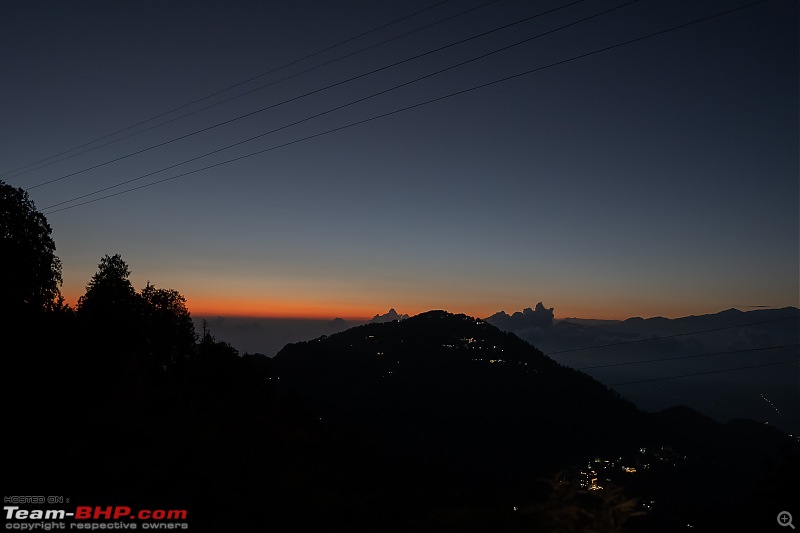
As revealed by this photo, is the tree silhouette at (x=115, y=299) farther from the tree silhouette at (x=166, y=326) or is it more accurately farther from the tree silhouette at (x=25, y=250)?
the tree silhouette at (x=25, y=250)

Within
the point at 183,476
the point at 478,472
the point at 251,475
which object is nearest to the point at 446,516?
the point at 251,475

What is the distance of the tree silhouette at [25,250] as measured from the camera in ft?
92.8

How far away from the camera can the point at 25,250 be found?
1176 inches

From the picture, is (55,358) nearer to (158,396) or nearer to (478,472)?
(158,396)

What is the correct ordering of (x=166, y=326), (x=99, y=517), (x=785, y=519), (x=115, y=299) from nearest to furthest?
(x=99, y=517) → (x=785, y=519) → (x=115, y=299) → (x=166, y=326)

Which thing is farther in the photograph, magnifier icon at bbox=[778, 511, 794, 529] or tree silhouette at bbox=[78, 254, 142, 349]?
tree silhouette at bbox=[78, 254, 142, 349]

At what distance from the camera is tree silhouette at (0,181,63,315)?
2830cm

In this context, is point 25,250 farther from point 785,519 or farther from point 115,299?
point 785,519

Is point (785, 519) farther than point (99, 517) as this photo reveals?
Yes

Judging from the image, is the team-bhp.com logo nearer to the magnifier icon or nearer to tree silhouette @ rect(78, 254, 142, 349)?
the magnifier icon

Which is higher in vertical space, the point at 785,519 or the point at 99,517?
the point at 99,517

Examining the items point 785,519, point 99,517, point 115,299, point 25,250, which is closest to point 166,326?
point 115,299

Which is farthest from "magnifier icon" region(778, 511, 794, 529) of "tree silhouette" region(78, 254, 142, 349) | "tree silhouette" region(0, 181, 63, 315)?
"tree silhouette" region(78, 254, 142, 349)

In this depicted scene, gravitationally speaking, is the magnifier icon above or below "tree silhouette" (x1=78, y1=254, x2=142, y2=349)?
below
